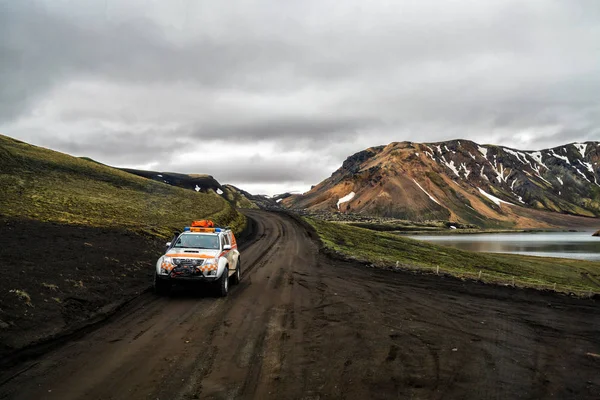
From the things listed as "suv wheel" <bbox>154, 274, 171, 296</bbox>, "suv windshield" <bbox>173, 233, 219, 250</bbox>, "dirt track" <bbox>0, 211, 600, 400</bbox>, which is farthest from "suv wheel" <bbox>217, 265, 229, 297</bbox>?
"suv wheel" <bbox>154, 274, 171, 296</bbox>

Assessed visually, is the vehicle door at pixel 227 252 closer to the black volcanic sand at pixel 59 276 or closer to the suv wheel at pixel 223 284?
the suv wheel at pixel 223 284

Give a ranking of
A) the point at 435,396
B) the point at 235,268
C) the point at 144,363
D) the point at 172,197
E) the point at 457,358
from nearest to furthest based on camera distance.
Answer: the point at 435,396, the point at 144,363, the point at 457,358, the point at 235,268, the point at 172,197

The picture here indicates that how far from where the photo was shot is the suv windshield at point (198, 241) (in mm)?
15671

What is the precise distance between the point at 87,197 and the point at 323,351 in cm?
4167

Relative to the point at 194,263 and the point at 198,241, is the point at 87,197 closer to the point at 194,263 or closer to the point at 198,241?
the point at 198,241

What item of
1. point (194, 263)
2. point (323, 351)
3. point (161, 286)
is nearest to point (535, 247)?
point (194, 263)

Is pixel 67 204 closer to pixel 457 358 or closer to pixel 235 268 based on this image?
pixel 235 268

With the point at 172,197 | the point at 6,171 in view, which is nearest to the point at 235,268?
the point at 6,171

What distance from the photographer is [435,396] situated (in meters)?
6.83

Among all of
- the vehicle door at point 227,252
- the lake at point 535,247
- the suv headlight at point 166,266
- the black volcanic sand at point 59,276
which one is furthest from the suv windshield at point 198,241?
the lake at point 535,247

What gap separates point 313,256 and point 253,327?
18.6 metres

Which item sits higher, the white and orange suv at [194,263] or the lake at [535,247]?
the white and orange suv at [194,263]

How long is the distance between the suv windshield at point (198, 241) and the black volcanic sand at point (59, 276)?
218 cm

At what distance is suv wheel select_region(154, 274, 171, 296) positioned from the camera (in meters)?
14.1
